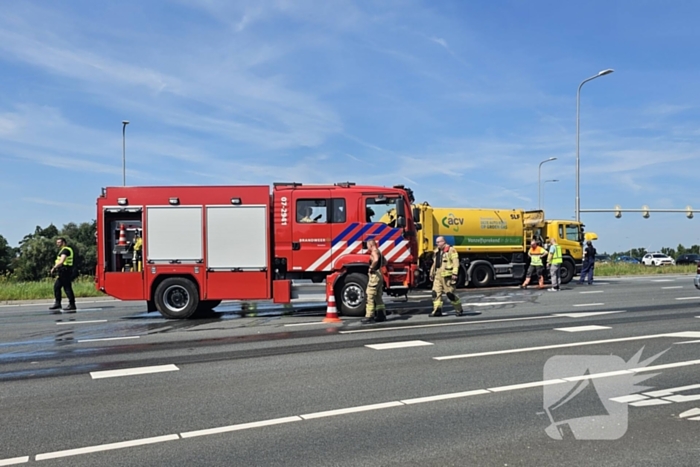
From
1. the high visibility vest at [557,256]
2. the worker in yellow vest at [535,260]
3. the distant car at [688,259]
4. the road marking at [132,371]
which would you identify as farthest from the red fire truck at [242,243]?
the distant car at [688,259]

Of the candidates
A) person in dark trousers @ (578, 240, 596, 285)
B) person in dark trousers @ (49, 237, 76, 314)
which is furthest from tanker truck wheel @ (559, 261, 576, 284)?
person in dark trousers @ (49, 237, 76, 314)

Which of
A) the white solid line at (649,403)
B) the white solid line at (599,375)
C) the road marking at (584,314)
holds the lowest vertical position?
the white solid line at (649,403)

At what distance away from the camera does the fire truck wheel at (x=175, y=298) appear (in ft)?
43.2

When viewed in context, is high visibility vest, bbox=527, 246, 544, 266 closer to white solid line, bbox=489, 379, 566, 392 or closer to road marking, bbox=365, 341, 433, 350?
road marking, bbox=365, 341, 433, 350

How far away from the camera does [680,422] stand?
5238 mm

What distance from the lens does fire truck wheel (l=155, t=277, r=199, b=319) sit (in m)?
13.2

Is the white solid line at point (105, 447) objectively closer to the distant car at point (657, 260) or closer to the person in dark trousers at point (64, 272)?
the person in dark trousers at point (64, 272)

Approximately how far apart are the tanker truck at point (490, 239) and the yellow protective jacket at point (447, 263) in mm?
8666

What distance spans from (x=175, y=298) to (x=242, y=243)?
72.0 inches

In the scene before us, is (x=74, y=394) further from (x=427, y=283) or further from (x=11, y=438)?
(x=427, y=283)

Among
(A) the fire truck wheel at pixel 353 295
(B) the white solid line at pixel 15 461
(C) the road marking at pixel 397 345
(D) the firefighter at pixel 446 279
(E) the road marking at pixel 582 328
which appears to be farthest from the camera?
(A) the fire truck wheel at pixel 353 295

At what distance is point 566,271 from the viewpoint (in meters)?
25.4

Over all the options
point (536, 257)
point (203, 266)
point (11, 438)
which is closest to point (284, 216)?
point (203, 266)

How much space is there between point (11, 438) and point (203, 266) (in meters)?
8.18
